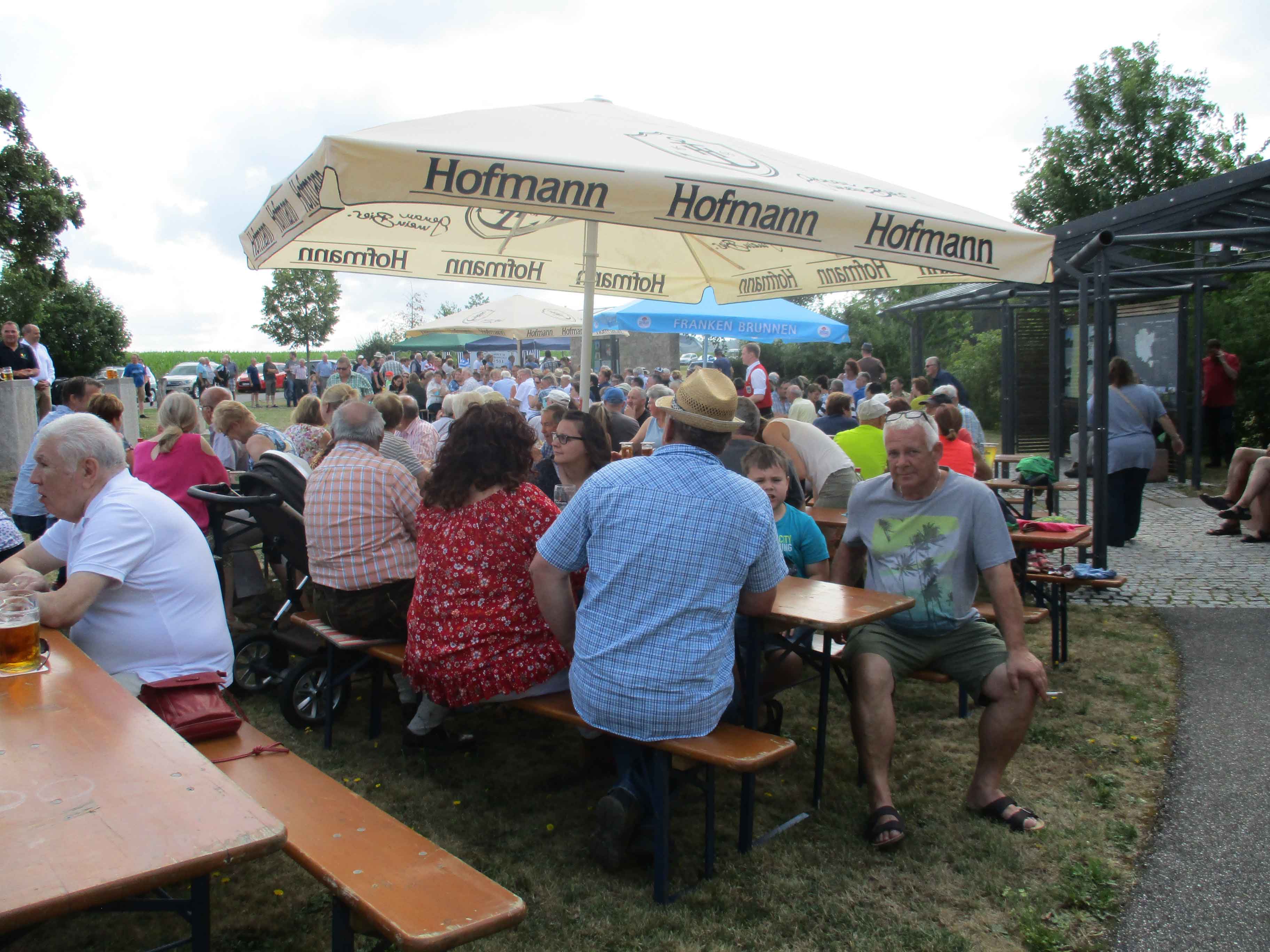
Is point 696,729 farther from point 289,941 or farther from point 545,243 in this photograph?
point 545,243

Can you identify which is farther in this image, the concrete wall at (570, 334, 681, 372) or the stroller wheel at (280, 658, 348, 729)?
the concrete wall at (570, 334, 681, 372)

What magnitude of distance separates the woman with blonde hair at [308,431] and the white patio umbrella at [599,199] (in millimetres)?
1279

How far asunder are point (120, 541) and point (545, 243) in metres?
4.25

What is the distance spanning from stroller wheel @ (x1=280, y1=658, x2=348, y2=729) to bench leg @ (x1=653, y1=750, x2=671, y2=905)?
186cm

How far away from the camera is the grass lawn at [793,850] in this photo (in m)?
2.58

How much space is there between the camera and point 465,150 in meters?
3.34

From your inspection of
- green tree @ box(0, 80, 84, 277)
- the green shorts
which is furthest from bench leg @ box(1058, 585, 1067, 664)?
green tree @ box(0, 80, 84, 277)

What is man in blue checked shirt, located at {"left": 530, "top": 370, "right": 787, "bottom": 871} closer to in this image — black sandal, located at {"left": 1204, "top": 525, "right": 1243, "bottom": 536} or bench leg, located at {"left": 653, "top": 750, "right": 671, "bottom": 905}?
bench leg, located at {"left": 653, "top": 750, "right": 671, "bottom": 905}

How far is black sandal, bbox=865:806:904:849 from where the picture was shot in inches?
117

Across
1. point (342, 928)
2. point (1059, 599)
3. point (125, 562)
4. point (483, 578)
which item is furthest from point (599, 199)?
point (1059, 599)

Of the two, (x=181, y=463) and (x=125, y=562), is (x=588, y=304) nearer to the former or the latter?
(x=181, y=463)

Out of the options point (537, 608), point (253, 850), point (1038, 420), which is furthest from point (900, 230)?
point (1038, 420)

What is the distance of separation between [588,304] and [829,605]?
2.82 meters

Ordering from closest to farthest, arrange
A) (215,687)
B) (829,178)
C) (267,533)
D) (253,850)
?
(253,850) → (215,687) → (829,178) → (267,533)
